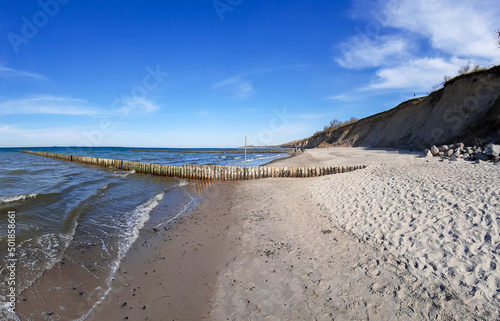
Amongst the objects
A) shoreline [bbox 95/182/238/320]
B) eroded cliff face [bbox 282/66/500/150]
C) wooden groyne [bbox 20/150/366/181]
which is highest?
eroded cliff face [bbox 282/66/500/150]

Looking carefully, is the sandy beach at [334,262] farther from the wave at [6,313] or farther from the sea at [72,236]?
the wave at [6,313]

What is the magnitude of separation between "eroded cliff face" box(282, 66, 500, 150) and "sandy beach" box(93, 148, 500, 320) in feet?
42.5

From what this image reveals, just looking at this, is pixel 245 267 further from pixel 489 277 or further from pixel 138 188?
pixel 138 188

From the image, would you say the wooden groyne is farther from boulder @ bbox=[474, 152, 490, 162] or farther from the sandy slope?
the sandy slope

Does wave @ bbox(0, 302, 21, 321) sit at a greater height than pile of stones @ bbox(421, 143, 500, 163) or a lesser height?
lesser

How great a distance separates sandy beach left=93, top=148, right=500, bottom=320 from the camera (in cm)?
389

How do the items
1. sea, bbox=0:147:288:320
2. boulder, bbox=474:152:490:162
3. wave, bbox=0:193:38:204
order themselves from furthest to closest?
boulder, bbox=474:152:490:162 → wave, bbox=0:193:38:204 → sea, bbox=0:147:288:320

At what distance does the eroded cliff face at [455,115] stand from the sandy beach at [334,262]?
1294 centimetres

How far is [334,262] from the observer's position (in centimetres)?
524

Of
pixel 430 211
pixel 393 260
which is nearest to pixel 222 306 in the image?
pixel 393 260

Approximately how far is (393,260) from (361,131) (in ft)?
144

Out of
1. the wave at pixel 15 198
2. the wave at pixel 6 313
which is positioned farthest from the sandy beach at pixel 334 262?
Result: the wave at pixel 15 198

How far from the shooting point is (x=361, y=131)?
146 feet

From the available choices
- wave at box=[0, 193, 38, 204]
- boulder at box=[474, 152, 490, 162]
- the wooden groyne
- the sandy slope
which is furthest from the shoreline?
boulder at box=[474, 152, 490, 162]
